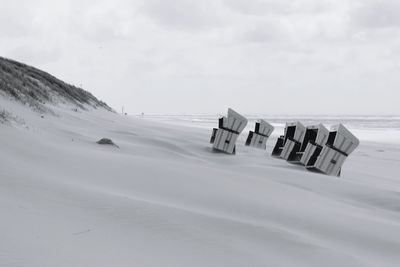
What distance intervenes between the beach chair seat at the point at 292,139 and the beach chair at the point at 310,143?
0.05m

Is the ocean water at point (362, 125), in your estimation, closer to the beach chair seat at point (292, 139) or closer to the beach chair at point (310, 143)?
the beach chair seat at point (292, 139)

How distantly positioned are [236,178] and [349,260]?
2.32 m

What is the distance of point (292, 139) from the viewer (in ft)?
33.3

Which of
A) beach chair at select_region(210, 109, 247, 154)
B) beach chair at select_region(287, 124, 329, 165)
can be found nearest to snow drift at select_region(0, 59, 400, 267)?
beach chair at select_region(287, 124, 329, 165)

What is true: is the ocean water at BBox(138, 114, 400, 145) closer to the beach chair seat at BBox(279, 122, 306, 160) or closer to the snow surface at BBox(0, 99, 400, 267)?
the beach chair seat at BBox(279, 122, 306, 160)

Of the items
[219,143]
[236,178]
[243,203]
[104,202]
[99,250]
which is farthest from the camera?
[219,143]

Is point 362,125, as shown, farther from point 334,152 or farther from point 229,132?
point 334,152

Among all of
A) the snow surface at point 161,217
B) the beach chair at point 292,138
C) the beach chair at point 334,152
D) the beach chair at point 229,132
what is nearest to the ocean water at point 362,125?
the beach chair at point 292,138

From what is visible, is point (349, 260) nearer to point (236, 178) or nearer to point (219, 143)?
point (236, 178)

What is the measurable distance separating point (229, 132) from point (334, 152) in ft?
7.40

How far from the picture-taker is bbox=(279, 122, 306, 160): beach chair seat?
Result: 996 centimetres

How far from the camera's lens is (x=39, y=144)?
16.2ft

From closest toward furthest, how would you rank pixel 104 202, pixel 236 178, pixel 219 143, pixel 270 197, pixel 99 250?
pixel 99 250, pixel 104 202, pixel 270 197, pixel 236 178, pixel 219 143

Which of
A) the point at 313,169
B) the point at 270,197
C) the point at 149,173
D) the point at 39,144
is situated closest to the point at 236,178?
the point at 270,197
